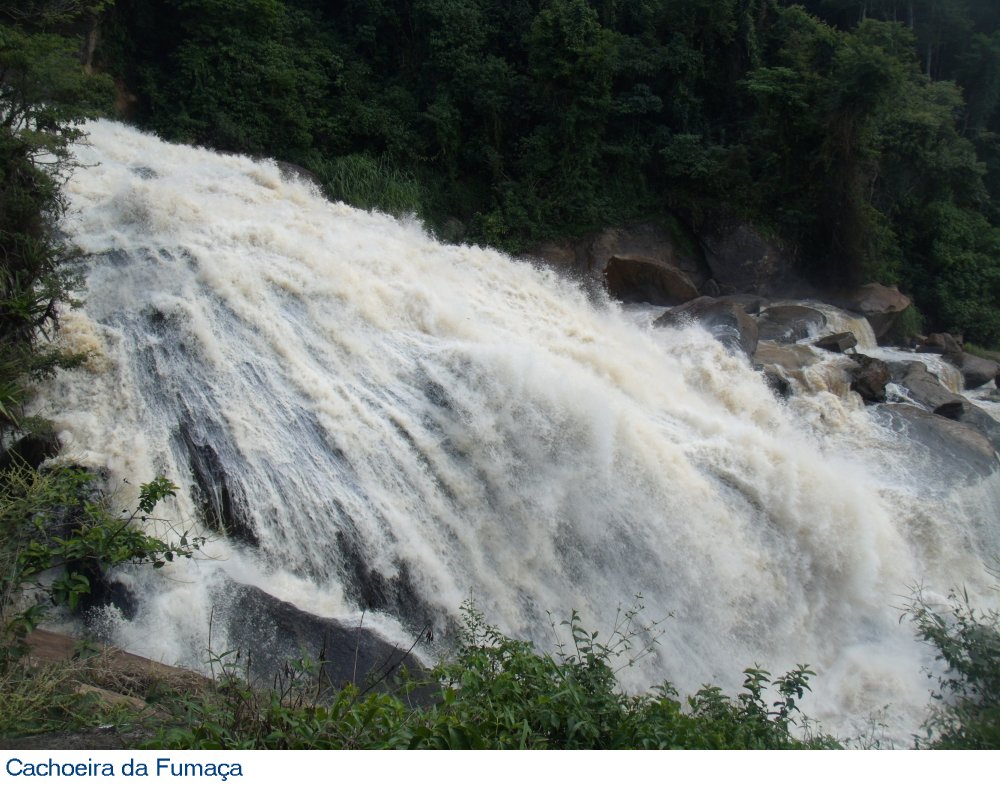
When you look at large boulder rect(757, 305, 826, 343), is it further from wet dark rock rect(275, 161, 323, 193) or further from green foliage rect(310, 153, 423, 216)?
wet dark rock rect(275, 161, 323, 193)

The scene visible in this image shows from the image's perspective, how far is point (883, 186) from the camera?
1858 cm

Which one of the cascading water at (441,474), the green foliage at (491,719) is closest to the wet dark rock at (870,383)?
the cascading water at (441,474)

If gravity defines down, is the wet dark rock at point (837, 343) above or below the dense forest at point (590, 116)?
below

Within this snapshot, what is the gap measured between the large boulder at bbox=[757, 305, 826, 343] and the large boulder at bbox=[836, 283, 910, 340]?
5.34 feet

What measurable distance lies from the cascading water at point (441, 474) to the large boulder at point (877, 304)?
20.9ft

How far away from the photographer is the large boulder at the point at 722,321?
1259 cm

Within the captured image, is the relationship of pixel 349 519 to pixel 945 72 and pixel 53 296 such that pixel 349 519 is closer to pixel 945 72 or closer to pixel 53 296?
pixel 53 296

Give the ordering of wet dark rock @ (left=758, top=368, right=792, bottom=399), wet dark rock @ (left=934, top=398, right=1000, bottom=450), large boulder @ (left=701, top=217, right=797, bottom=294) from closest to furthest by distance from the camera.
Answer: wet dark rock @ (left=758, top=368, right=792, bottom=399) < wet dark rock @ (left=934, top=398, right=1000, bottom=450) < large boulder @ (left=701, top=217, right=797, bottom=294)

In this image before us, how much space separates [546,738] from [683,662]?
3898 millimetres

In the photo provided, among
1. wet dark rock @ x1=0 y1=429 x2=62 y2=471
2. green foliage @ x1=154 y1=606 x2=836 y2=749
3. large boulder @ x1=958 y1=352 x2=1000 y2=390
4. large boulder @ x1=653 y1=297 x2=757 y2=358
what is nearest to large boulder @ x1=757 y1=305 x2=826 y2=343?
large boulder @ x1=653 y1=297 x2=757 y2=358

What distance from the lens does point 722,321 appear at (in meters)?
13.1

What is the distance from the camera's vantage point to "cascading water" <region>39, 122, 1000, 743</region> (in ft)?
23.4

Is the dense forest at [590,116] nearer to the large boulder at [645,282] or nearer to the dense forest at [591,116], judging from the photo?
the dense forest at [591,116]

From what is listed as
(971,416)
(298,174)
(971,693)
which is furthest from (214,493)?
(971,416)
